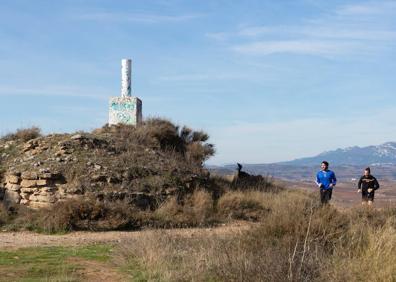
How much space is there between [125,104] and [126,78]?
1136 mm

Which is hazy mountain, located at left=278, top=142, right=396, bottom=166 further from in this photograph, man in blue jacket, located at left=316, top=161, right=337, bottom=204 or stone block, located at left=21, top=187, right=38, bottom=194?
stone block, located at left=21, top=187, right=38, bottom=194

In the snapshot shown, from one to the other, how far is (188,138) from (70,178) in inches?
356

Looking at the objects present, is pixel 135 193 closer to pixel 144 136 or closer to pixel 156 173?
pixel 156 173

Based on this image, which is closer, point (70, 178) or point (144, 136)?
point (70, 178)

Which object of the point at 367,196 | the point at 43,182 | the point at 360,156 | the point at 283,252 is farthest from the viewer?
the point at 360,156

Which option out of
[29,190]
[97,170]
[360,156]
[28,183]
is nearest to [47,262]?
[29,190]

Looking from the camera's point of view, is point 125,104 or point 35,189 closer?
point 35,189

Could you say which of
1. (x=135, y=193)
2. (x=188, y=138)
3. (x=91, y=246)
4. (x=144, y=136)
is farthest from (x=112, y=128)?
(x=91, y=246)

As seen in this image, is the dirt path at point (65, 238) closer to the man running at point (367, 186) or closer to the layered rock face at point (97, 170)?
the layered rock face at point (97, 170)

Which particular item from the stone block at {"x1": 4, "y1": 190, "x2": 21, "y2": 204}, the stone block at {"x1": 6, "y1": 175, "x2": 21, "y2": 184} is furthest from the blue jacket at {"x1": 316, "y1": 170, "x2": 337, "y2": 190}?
the stone block at {"x1": 6, "y1": 175, "x2": 21, "y2": 184}

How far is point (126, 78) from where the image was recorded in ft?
84.8

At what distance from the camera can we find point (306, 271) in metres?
8.20

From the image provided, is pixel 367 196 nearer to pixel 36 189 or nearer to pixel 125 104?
pixel 36 189

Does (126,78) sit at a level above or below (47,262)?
above
